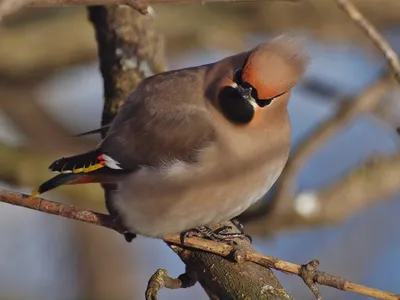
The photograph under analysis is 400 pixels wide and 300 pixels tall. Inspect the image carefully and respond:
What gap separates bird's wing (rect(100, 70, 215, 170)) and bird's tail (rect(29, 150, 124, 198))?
3 cm

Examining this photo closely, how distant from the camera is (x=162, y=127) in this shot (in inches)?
102

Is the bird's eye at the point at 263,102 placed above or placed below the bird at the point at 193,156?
above

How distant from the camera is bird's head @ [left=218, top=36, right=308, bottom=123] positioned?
2.42 metres

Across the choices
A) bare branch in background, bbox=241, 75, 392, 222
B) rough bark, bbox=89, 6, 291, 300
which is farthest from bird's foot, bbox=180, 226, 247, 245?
bare branch in background, bbox=241, 75, 392, 222

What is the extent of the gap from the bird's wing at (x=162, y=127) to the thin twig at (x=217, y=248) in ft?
0.70

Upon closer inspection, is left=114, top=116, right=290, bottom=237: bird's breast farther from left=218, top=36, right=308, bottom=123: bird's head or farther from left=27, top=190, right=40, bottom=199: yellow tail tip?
left=27, top=190, right=40, bottom=199: yellow tail tip

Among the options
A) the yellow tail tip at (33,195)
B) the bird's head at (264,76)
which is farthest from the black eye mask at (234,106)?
the yellow tail tip at (33,195)

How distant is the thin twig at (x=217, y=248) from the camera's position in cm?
200

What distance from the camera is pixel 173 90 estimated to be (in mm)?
2691

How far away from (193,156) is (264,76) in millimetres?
324

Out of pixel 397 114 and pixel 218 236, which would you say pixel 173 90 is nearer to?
pixel 218 236

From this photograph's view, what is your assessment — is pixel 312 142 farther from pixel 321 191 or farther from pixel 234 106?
pixel 234 106

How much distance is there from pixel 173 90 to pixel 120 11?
0.70 metres

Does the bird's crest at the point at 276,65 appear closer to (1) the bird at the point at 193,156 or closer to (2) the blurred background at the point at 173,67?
(1) the bird at the point at 193,156
